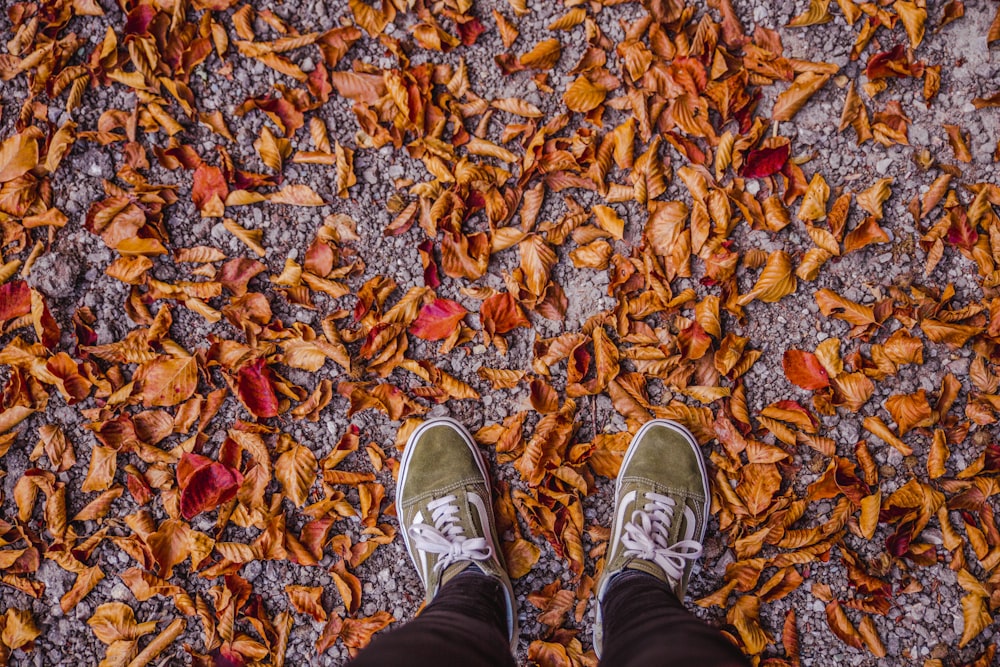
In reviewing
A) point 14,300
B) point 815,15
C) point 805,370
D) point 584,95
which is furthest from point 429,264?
point 815,15

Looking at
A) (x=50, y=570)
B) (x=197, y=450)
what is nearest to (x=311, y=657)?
(x=197, y=450)

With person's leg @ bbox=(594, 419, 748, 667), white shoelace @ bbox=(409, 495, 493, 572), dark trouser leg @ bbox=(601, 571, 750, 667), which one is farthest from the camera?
white shoelace @ bbox=(409, 495, 493, 572)

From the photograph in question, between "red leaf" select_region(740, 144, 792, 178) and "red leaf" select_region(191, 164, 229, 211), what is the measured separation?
1535 millimetres

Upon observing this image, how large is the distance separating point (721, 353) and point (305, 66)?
1.49 m

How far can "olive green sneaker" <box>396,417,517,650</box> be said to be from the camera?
160cm

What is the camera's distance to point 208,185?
165cm

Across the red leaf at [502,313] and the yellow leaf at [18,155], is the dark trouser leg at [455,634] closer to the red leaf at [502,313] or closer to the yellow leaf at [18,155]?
the red leaf at [502,313]

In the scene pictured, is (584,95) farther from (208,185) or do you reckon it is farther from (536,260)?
(208,185)

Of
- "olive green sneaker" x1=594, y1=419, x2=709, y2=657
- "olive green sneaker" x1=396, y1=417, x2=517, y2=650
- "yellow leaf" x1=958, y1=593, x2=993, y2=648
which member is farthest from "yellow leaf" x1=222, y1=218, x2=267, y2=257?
"yellow leaf" x1=958, y1=593, x2=993, y2=648

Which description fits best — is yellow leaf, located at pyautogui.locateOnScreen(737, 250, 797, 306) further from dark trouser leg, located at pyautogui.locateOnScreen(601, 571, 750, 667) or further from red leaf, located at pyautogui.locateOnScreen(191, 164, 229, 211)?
red leaf, located at pyautogui.locateOnScreen(191, 164, 229, 211)

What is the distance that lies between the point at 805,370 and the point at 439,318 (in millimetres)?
1069

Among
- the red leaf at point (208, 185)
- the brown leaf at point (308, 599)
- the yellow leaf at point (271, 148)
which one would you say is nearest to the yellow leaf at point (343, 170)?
the yellow leaf at point (271, 148)

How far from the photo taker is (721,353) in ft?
5.25

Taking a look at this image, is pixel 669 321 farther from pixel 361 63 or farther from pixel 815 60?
pixel 361 63
